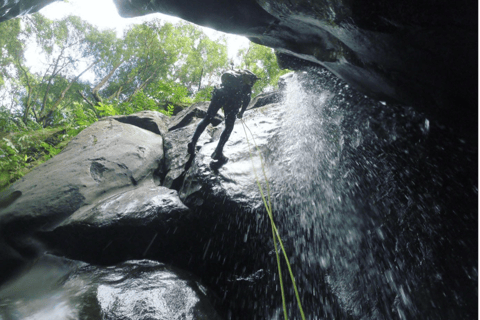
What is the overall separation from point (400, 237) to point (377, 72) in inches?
89.6

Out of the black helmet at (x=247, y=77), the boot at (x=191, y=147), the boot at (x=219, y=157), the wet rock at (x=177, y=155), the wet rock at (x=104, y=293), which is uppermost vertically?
the black helmet at (x=247, y=77)

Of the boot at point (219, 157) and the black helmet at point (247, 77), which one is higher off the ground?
the black helmet at point (247, 77)

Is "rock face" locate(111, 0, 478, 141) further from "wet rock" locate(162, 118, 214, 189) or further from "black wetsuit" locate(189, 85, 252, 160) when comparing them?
"wet rock" locate(162, 118, 214, 189)

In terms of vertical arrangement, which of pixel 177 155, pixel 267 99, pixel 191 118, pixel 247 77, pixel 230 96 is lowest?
pixel 177 155

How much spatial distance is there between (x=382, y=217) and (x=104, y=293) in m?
4.14

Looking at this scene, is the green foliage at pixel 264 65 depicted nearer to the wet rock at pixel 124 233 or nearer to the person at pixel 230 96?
the person at pixel 230 96

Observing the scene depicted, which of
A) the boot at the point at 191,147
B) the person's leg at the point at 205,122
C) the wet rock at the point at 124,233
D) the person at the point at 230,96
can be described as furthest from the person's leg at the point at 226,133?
the wet rock at the point at 124,233

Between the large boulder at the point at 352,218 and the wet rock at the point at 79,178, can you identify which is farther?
the wet rock at the point at 79,178

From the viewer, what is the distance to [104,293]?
2.98 metres

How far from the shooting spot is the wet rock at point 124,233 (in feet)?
12.5

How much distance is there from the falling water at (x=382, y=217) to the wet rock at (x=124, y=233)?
2.00 m

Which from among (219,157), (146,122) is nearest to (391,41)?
(219,157)

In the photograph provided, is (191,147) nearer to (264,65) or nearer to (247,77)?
(247,77)

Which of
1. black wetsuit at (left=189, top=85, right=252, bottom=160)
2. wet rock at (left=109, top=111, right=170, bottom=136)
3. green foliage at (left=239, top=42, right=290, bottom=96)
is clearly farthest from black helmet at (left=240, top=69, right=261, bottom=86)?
green foliage at (left=239, top=42, right=290, bottom=96)
